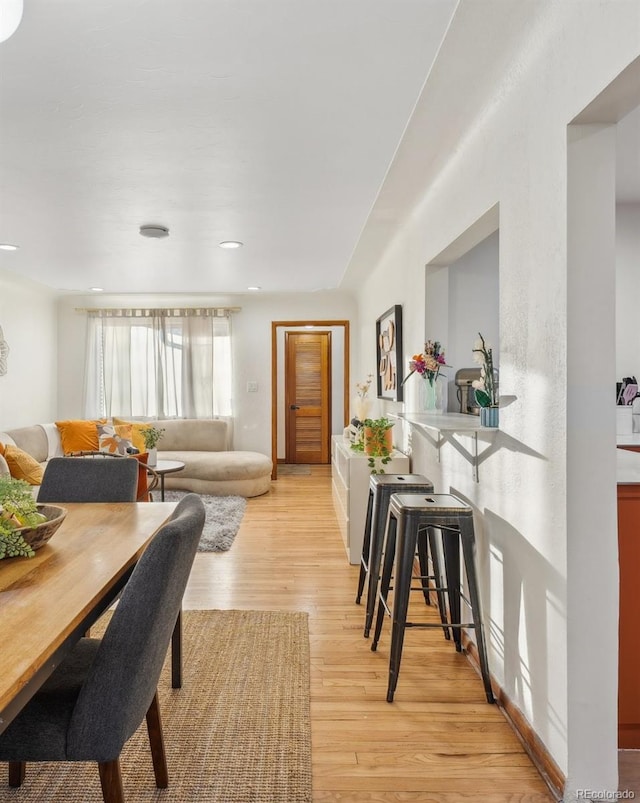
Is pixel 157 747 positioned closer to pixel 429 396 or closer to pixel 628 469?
pixel 628 469

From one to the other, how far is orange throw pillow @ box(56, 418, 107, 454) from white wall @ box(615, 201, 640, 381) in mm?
5099

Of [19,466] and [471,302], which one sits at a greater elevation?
[471,302]

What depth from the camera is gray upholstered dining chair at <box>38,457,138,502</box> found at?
2.38 metres

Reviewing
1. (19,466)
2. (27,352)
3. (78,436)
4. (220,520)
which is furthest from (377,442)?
(27,352)

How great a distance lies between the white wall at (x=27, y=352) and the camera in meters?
5.51

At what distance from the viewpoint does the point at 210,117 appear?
2.13m

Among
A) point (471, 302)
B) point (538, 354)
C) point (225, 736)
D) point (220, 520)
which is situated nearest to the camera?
point (538, 354)

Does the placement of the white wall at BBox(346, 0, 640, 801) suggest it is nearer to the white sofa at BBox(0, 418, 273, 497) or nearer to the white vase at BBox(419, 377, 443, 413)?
the white vase at BBox(419, 377, 443, 413)

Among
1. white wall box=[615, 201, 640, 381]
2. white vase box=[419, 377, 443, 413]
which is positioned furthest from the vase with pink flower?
white wall box=[615, 201, 640, 381]

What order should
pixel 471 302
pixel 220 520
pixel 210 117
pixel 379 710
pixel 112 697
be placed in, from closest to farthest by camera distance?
1. pixel 112 697
2. pixel 379 710
3. pixel 210 117
4. pixel 471 302
5. pixel 220 520

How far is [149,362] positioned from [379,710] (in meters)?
5.50

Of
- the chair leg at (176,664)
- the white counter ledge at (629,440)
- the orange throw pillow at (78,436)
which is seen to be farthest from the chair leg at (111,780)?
the orange throw pillow at (78,436)

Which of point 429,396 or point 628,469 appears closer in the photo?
point 628,469

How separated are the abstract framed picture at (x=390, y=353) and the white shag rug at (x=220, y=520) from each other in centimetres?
173
